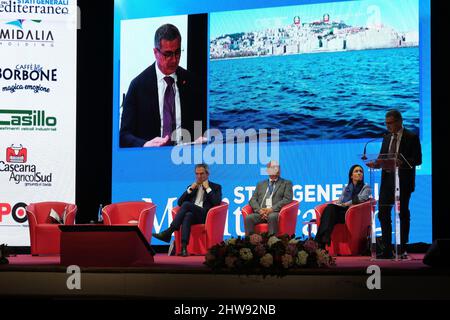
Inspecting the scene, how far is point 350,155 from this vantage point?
8492 mm

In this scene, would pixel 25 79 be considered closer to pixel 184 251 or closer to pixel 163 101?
pixel 163 101

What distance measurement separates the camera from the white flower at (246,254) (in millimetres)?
5113

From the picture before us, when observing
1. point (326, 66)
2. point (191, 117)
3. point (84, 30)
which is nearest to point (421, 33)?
point (326, 66)

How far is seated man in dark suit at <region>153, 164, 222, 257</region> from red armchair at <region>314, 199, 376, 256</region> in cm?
109

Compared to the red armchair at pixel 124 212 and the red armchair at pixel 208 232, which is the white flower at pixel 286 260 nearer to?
the red armchair at pixel 208 232

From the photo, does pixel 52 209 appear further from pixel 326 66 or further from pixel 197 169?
pixel 326 66

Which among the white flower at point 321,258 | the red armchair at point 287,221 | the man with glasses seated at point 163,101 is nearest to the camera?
the white flower at point 321,258

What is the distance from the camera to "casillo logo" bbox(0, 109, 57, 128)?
9109mm

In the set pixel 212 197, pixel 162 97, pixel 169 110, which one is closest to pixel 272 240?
pixel 212 197

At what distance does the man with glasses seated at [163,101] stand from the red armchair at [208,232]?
3.87 ft

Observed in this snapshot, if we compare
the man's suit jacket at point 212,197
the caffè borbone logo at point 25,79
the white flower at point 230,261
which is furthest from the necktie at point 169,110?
the white flower at point 230,261

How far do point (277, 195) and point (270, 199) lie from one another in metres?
0.09

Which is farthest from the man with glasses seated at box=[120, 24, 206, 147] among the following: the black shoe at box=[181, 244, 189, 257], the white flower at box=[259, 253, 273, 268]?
the white flower at box=[259, 253, 273, 268]

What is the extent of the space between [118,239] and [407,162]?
2.36 metres
